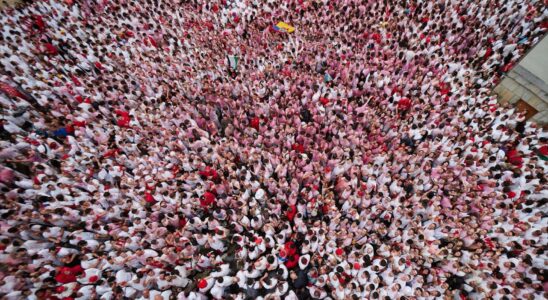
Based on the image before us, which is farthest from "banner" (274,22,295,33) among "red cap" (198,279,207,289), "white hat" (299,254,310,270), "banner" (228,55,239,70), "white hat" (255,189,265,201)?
"red cap" (198,279,207,289)

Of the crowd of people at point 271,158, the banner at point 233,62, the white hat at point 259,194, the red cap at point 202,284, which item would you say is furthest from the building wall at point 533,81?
the red cap at point 202,284

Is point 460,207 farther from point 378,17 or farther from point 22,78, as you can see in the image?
point 22,78

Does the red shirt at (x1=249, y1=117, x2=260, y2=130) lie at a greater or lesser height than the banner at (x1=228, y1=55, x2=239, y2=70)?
lesser

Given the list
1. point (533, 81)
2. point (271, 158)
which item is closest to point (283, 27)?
point (271, 158)

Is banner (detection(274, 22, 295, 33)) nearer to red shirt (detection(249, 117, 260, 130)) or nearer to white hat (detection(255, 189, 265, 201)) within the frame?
red shirt (detection(249, 117, 260, 130))

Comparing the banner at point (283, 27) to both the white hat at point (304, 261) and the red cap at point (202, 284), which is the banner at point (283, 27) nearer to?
the white hat at point (304, 261)
